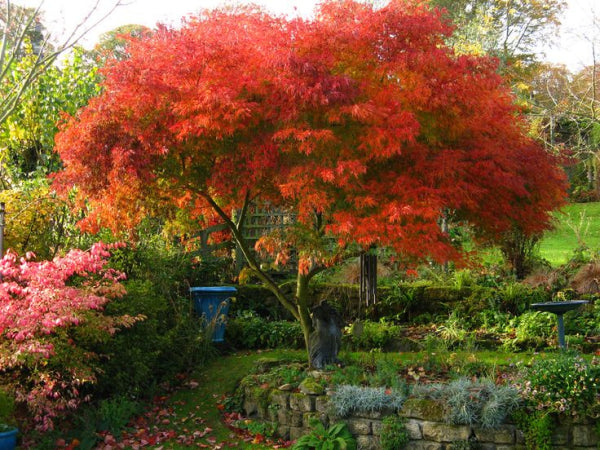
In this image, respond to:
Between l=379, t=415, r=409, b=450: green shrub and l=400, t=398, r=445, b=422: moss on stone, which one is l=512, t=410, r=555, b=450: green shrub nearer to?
l=400, t=398, r=445, b=422: moss on stone

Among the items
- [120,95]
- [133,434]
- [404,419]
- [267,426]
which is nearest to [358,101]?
[120,95]

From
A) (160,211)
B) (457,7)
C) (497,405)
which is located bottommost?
(497,405)

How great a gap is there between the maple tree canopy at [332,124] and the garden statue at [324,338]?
49.5 inches

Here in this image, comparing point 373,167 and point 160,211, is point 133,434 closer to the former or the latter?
point 160,211

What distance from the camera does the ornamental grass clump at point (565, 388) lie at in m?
5.38

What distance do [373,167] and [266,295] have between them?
5129mm

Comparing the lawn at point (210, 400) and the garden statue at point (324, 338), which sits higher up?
the garden statue at point (324, 338)

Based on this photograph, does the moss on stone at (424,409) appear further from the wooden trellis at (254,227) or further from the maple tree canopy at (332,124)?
the wooden trellis at (254,227)

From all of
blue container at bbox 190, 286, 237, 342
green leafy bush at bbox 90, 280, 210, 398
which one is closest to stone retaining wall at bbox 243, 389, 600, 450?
green leafy bush at bbox 90, 280, 210, 398

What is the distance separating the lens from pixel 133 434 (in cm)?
646

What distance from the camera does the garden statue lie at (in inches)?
274

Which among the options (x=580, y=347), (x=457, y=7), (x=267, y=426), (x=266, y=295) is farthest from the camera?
(x=457, y=7)

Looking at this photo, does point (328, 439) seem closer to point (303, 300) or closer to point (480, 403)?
point (480, 403)

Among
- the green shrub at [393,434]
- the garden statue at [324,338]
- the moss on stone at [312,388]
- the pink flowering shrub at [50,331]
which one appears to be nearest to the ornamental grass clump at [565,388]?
the green shrub at [393,434]
